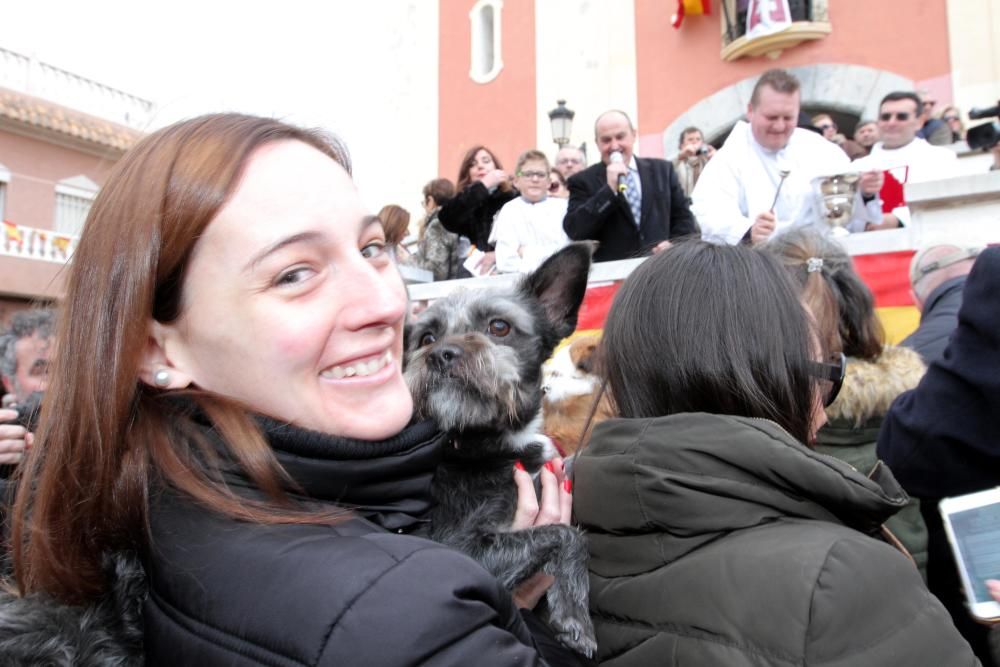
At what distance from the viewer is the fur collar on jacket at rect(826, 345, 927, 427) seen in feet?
9.40

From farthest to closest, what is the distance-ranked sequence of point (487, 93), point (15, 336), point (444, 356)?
point (487, 93), point (15, 336), point (444, 356)

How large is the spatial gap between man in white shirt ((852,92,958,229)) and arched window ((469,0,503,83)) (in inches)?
601

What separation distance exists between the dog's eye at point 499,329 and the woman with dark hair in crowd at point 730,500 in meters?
1.49

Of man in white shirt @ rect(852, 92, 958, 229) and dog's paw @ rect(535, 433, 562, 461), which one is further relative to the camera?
man in white shirt @ rect(852, 92, 958, 229)

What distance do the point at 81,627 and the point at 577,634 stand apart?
1179 millimetres

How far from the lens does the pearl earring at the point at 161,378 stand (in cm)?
133

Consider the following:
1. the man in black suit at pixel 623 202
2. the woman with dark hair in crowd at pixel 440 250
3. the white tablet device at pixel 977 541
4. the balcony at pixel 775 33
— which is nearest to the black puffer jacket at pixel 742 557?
the white tablet device at pixel 977 541

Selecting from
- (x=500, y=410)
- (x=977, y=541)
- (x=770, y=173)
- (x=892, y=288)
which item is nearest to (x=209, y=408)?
(x=500, y=410)

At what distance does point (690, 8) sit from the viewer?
18062mm

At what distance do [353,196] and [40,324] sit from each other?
4063 millimetres

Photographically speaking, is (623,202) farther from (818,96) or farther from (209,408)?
(818,96)

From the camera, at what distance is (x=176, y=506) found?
118 centimetres

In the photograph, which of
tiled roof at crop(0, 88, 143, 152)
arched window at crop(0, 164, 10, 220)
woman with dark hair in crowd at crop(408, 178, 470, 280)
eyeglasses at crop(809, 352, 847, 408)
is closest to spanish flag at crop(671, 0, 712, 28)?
woman with dark hair in crowd at crop(408, 178, 470, 280)

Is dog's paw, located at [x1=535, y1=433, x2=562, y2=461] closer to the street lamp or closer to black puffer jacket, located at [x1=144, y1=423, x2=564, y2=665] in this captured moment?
black puffer jacket, located at [x1=144, y1=423, x2=564, y2=665]
